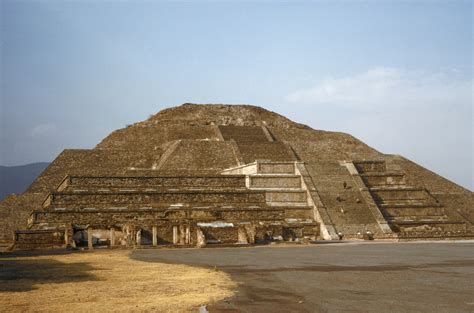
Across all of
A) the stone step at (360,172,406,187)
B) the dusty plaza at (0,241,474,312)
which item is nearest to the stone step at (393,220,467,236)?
the stone step at (360,172,406,187)

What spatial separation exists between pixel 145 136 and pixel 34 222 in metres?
23.4

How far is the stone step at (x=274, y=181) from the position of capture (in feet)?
122

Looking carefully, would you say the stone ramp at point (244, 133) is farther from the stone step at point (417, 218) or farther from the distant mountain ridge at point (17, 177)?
the distant mountain ridge at point (17, 177)

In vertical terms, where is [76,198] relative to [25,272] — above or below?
above

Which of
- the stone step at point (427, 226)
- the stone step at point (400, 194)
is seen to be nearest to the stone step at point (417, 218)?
the stone step at point (427, 226)

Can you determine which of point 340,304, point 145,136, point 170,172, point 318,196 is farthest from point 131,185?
point 340,304

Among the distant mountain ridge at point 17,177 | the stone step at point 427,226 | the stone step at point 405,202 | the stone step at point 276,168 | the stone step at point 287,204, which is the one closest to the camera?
the stone step at point 427,226

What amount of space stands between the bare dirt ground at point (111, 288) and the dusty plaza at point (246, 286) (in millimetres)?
16

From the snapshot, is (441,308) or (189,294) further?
(189,294)

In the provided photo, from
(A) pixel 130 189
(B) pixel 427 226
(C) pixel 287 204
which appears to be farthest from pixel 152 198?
(B) pixel 427 226

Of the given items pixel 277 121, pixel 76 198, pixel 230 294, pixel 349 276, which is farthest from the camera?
pixel 277 121

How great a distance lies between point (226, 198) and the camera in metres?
34.7

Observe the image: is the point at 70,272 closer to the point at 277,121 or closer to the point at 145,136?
the point at 145,136

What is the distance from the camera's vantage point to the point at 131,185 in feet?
117
